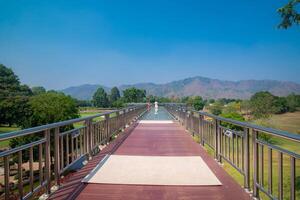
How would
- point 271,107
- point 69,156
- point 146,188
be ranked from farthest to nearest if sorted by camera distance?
point 271,107
point 69,156
point 146,188

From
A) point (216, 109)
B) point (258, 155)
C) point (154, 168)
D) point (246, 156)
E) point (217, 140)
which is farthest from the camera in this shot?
point (216, 109)

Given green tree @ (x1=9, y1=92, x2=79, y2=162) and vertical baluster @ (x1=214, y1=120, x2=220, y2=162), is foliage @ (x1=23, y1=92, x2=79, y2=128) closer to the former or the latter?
green tree @ (x1=9, y1=92, x2=79, y2=162)

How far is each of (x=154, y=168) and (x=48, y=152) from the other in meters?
2.15

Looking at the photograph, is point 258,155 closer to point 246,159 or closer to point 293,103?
point 246,159

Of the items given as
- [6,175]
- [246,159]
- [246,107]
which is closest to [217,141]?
[246,159]

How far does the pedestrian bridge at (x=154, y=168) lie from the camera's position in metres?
3.27

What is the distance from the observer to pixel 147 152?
717cm

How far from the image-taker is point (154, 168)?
17.5ft

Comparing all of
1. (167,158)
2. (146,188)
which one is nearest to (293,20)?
(167,158)

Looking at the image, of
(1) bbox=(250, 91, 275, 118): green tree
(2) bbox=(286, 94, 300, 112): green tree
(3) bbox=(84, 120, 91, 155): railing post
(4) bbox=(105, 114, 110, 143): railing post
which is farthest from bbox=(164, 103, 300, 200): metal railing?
(2) bbox=(286, 94, 300, 112): green tree

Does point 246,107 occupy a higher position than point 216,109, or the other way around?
point 246,107

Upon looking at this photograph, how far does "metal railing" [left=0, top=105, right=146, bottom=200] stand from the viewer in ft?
Answer: 10.0

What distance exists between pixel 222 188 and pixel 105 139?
4979 mm

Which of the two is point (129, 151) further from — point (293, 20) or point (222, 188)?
point (293, 20)
